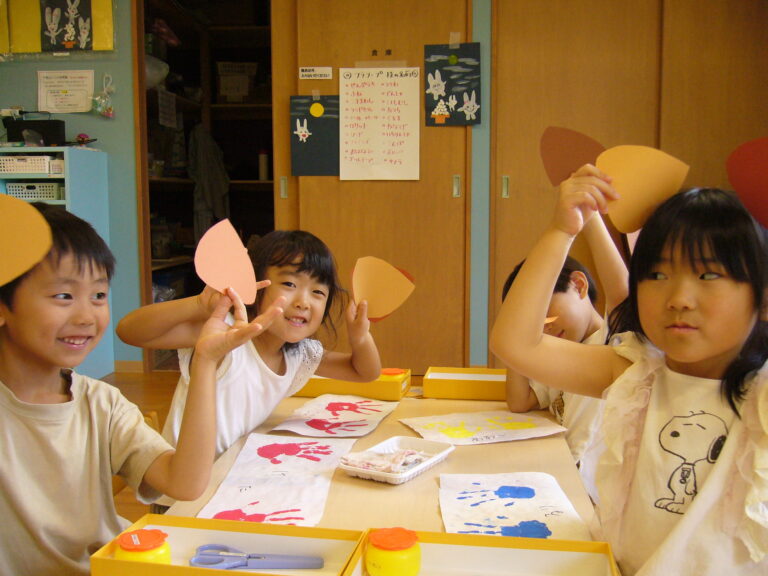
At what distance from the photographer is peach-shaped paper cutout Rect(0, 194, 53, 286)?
2.34 feet

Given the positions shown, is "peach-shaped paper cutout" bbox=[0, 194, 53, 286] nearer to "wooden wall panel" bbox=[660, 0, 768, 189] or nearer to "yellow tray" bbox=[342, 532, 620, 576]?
"yellow tray" bbox=[342, 532, 620, 576]

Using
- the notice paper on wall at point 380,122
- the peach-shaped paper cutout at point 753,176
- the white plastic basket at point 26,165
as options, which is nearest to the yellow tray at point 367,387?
the peach-shaped paper cutout at point 753,176

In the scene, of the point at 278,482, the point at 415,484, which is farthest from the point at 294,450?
the point at 415,484

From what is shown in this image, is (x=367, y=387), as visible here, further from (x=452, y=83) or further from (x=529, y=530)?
(x=452, y=83)

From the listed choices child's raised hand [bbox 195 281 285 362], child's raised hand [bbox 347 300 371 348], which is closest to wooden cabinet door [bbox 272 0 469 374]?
child's raised hand [bbox 347 300 371 348]

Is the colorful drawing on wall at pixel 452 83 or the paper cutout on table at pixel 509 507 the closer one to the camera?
the paper cutout on table at pixel 509 507

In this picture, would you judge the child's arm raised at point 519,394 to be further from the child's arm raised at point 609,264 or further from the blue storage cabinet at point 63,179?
the blue storage cabinet at point 63,179

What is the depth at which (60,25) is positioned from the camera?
12.6ft

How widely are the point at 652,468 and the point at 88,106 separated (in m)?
3.84

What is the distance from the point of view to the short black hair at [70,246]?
91 cm

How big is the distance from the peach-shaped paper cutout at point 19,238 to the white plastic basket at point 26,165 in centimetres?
310

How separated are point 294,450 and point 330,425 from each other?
0.16 m

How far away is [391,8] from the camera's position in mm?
3455

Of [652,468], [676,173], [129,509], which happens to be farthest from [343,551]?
[129,509]
